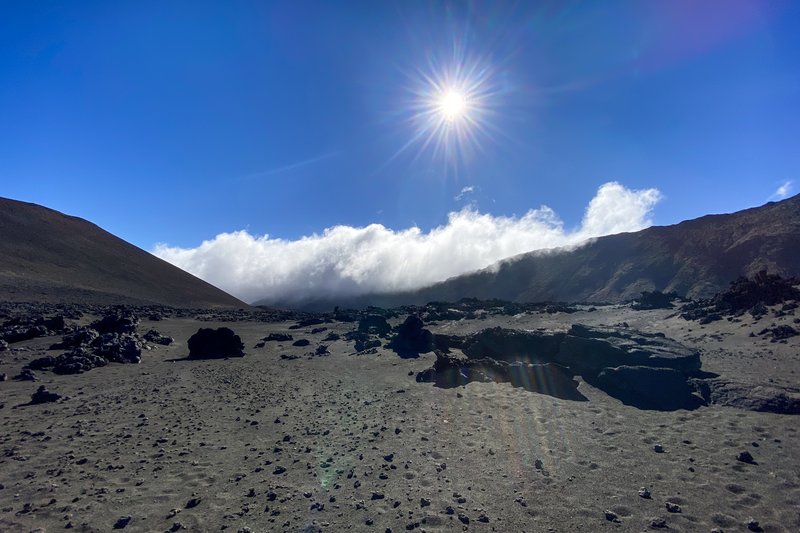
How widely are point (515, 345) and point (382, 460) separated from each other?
39.9ft

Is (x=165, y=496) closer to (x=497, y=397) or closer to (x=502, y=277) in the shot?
(x=497, y=397)

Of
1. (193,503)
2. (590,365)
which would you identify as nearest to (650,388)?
(590,365)

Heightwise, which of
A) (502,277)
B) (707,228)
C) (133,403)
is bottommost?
(133,403)

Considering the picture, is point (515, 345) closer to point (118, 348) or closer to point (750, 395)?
point (750, 395)

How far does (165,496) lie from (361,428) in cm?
489

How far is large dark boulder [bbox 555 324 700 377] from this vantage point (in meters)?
15.0

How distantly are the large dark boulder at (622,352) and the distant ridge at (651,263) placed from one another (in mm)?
61413

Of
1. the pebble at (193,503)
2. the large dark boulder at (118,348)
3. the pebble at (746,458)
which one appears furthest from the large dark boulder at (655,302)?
the pebble at (193,503)

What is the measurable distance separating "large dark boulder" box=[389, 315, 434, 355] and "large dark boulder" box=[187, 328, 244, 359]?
9.32 metres

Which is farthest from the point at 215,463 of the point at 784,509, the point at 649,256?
the point at 649,256

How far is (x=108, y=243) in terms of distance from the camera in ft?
294

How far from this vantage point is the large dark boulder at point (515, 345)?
18562 millimetres

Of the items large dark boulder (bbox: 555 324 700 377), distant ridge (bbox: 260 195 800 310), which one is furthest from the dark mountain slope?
large dark boulder (bbox: 555 324 700 377)

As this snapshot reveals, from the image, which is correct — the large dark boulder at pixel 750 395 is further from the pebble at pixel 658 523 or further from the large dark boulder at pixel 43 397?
the large dark boulder at pixel 43 397
